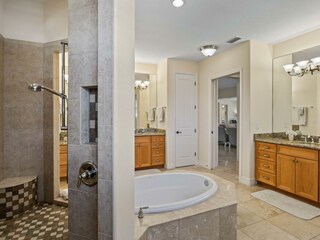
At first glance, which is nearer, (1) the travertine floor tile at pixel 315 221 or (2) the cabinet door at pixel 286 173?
(1) the travertine floor tile at pixel 315 221

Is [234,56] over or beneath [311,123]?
over

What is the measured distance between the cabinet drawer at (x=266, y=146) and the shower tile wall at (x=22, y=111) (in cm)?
351

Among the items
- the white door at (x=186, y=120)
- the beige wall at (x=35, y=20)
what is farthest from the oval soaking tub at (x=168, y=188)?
the beige wall at (x=35, y=20)

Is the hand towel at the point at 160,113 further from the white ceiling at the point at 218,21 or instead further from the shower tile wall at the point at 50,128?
the shower tile wall at the point at 50,128

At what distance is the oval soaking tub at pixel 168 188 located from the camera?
2.50 m

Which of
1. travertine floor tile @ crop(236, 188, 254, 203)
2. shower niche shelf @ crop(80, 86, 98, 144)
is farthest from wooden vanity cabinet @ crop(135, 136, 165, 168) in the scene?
shower niche shelf @ crop(80, 86, 98, 144)

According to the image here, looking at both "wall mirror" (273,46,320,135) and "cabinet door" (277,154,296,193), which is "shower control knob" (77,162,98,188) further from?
"wall mirror" (273,46,320,135)

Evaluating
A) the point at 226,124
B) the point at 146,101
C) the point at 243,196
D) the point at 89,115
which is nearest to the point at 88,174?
the point at 89,115

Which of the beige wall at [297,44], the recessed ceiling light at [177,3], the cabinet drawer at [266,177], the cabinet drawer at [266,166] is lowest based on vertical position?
the cabinet drawer at [266,177]

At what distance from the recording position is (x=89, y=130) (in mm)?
1247

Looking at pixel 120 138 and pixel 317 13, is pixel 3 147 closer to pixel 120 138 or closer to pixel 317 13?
pixel 120 138

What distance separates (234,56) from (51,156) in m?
3.65

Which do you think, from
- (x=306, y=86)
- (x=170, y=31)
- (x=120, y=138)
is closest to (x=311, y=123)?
(x=306, y=86)

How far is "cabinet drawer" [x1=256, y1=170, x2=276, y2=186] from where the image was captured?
3.12 m
